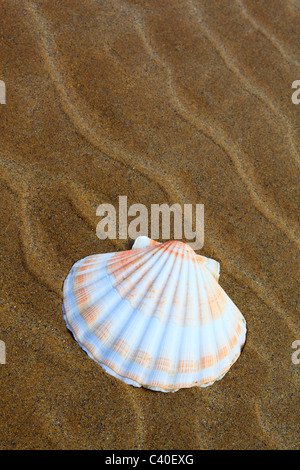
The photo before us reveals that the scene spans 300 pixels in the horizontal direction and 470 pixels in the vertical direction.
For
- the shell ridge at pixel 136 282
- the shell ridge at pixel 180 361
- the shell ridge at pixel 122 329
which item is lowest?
the shell ridge at pixel 180 361

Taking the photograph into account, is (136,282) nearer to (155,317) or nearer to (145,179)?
(155,317)

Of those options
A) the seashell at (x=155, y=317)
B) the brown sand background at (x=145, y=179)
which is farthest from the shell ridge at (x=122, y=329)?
the brown sand background at (x=145, y=179)

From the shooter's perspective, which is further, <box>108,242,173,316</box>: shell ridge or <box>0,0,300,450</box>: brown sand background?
<box>108,242,173,316</box>: shell ridge

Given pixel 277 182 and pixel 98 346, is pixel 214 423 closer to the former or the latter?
pixel 98 346

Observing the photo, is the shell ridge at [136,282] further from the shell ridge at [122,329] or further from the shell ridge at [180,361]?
the shell ridge at [180,361]

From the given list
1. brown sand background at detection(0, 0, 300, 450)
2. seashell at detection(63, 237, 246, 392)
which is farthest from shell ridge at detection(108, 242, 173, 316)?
brown sand background at detection(0, 0, 300, 450)

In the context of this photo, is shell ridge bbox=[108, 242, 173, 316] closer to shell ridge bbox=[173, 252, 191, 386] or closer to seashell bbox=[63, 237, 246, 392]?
seashell bbox=[63, 237, 246, 392]

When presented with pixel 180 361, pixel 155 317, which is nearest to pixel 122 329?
pixel 155 317
